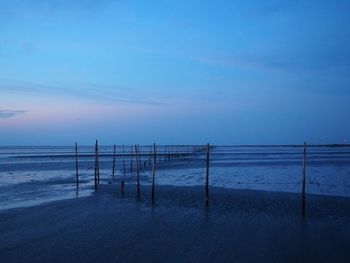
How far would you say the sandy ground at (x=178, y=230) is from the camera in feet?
28.1

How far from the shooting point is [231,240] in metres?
9.77

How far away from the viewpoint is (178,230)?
1077 cm

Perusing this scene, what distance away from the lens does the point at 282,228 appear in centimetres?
1111

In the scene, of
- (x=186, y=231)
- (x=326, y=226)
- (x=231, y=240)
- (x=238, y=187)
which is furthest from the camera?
Answer: (x=238, y=187)

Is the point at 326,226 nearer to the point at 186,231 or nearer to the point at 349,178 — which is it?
the point at 186,231

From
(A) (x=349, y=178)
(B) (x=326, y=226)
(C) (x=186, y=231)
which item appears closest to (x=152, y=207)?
(C) (x=186, y=231)

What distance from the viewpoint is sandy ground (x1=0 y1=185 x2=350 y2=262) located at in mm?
8578

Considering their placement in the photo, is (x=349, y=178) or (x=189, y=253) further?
(x=349, y=178)

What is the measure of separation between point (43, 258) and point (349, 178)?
20.3 m

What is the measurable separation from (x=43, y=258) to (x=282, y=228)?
6.24 m

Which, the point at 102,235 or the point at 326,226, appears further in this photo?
the point at 326,226

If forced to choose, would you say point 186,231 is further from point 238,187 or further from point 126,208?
point 238,187

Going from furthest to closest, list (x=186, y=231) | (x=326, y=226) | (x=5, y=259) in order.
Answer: (x=326, y=226) → (x=186, y=231) → (x=5, y=259)

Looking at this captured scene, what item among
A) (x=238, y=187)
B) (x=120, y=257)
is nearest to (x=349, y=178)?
(x=238, y=187)
